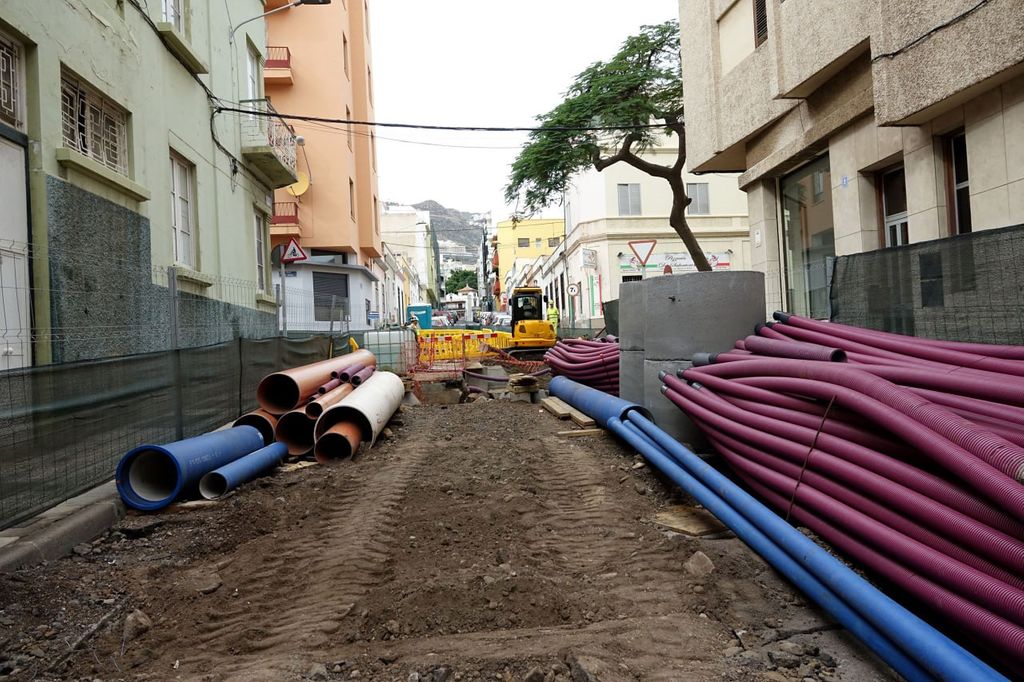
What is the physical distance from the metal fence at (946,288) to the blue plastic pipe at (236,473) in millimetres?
5937

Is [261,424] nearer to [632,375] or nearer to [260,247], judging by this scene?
[632,375]

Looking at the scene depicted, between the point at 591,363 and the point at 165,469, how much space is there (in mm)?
5919

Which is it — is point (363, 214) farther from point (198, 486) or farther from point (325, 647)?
point (325, 647)

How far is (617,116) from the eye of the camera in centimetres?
1712

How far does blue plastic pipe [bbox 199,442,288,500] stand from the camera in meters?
5.67

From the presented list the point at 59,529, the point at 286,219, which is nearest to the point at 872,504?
the point at 59,529

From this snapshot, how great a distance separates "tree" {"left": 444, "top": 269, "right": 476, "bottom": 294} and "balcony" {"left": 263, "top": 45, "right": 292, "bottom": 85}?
123 meters

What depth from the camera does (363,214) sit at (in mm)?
28250

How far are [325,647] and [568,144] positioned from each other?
16.2 meters

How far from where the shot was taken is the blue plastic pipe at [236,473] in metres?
5.67

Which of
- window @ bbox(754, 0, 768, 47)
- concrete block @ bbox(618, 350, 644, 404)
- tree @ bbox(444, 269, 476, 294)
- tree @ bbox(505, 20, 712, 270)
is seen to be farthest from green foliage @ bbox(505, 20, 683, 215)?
tree @ bbox(444, 269, 476, 294)

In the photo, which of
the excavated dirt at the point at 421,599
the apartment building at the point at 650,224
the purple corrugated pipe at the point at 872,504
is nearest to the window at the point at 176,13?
the excavated dirt at the point at 421,599

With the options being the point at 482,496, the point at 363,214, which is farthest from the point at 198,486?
the point at 363,214

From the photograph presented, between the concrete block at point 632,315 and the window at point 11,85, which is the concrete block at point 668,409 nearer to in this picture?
the concrete block at point 632,315
